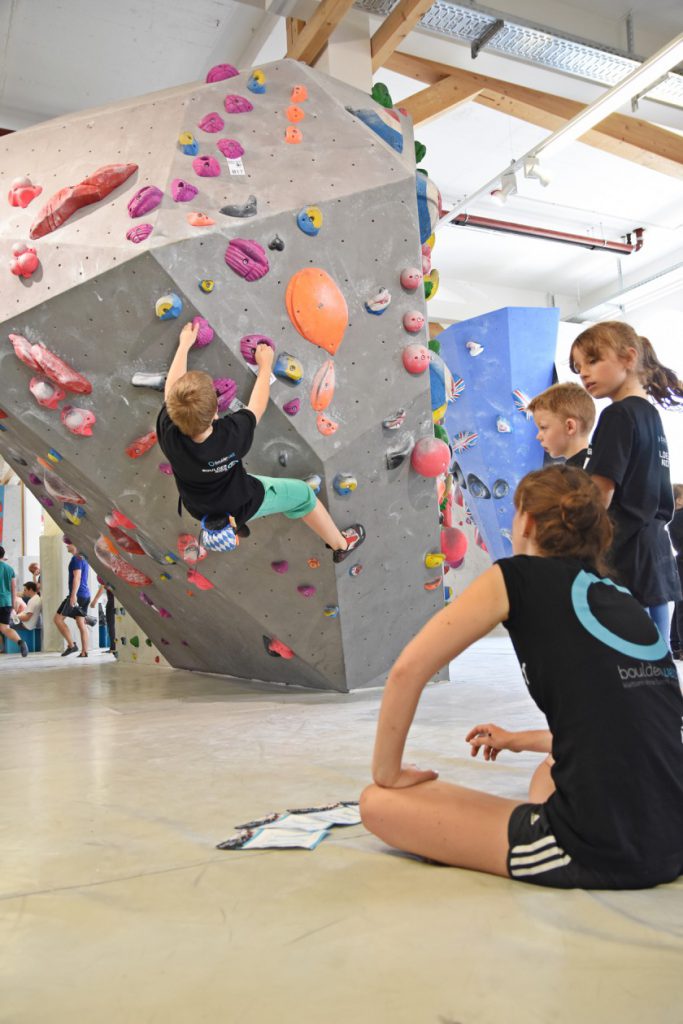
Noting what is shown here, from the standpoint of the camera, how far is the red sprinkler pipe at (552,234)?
8.94 m

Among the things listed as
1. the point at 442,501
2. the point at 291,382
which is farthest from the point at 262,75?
the point at 442,501

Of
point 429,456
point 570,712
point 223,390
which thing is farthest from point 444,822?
point 429,456

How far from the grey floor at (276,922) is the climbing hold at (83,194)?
2241 mm

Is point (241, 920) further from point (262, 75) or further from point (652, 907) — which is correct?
point (262, 75)

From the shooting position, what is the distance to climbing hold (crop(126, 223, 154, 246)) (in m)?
3.50

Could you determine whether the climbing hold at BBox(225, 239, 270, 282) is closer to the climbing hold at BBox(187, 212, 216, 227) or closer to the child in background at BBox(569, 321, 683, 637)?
the climbing hold at BBox(187, 212, 216, 227)

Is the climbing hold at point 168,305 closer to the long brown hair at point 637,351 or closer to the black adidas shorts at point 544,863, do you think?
the long brown hair at point 637,351

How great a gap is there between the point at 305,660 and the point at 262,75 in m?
2.84

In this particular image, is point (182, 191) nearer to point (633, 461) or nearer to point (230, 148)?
point (230, 148)

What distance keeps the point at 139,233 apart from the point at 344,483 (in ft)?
4.69

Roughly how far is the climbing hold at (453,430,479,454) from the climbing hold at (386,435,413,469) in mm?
3672

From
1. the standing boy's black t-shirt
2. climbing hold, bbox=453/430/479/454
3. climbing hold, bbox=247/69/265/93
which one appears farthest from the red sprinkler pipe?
the standing boy's black t-shirt

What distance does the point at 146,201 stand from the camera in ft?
→ 11.7

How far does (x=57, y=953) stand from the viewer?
53.4 inches
